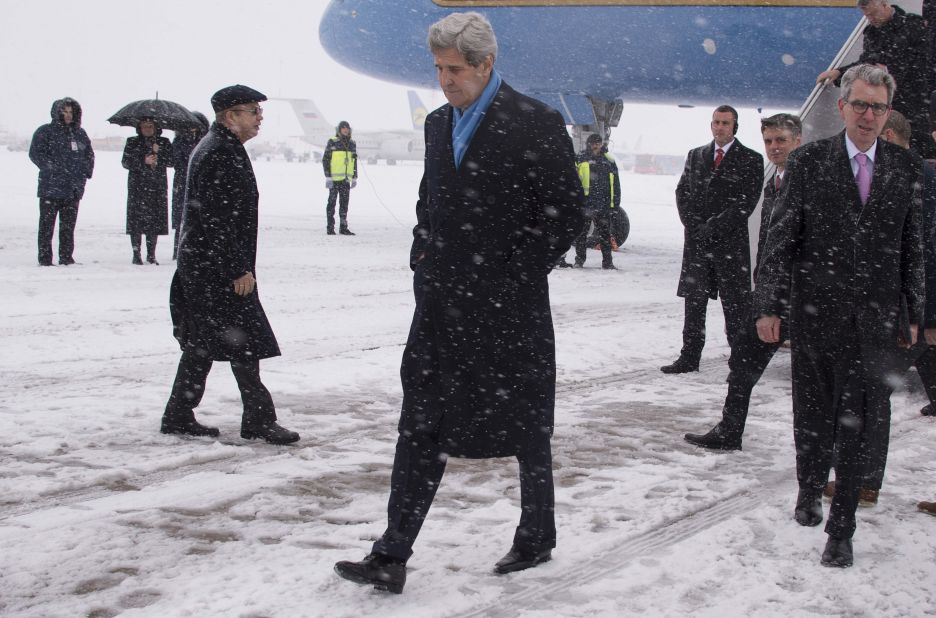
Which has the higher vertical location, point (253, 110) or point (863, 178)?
point (253, 110)

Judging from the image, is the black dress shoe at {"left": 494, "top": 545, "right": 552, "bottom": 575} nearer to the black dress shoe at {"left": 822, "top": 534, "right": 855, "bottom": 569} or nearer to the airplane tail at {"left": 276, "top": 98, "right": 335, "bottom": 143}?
the black dress shoe at {"left": 822, "top": 534, "right": 855, "bottom": 569}

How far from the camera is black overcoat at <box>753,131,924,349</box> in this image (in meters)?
3.03

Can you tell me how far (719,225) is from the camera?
5848 mm

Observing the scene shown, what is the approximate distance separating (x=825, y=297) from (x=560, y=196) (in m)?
0.99

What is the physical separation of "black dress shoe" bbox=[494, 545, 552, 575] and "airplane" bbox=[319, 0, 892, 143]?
355 inches

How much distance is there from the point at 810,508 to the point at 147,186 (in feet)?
28.4

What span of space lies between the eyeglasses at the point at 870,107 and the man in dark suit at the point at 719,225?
2.73 m

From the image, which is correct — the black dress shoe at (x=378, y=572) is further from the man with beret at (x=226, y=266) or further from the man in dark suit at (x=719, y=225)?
the man in dark suit at (x=719, y=225)

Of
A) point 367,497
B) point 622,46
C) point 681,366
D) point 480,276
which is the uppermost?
point 622,46

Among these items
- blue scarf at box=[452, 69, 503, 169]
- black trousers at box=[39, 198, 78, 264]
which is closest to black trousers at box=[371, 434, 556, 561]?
blue scarf at box=[452, 69, 503, 169]

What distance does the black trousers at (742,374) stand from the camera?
14.1 feet

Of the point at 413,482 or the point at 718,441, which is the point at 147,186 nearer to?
the point at 718,441

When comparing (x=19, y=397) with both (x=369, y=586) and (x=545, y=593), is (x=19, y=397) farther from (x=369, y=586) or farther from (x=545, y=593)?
(x=545, y=593)

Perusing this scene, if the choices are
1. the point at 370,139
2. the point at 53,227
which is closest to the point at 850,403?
the point at 53,227
